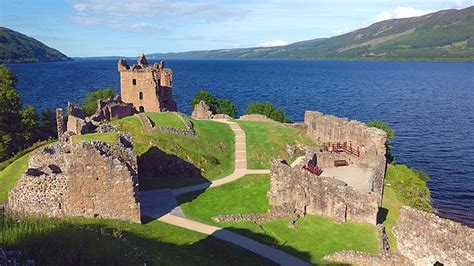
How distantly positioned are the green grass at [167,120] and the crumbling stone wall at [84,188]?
58.3 feet

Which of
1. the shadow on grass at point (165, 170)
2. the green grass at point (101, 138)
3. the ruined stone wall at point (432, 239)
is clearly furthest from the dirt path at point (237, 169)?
the ruined stone wall at point (432, 239)

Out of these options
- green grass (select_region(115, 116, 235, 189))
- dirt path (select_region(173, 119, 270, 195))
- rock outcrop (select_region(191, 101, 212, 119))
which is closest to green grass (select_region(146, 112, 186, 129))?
green grass (select_region(115, 116, 235, 189))

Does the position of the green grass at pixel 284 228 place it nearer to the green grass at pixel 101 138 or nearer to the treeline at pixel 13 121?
the green grass at pixel 101 138

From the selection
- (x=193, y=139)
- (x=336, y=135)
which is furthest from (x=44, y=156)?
(x=336, y=135)

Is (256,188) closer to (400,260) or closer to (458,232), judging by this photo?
(400,260)

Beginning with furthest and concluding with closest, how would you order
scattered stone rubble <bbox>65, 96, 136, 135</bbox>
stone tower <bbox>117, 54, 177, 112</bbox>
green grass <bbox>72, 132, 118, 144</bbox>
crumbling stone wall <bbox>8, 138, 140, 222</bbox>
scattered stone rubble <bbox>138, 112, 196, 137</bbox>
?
stone tower <bbox>117, 54, 177, 112</bbox> → scattered stone rubble <bbox>138, 112, 196, 137</bbox> → scattered stone rubble <bbox>65, 96, 136, 135</bbox> → green grass <bbox>72, 132, 118, 144</bbox> → crumbling stone wall <bbox>8, 138, 140, 222</bbox>

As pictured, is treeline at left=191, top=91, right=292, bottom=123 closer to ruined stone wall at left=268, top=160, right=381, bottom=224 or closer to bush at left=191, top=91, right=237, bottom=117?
bush at left=191, top=91, right=237, bottom=117

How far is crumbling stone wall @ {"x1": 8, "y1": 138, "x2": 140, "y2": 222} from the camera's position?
1085 inches

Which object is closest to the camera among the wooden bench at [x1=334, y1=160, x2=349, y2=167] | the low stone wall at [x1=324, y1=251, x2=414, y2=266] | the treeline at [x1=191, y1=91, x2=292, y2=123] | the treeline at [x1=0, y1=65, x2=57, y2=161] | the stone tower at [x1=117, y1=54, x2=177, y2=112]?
the low stone wall at [x1=324, y1=251, x2=414, y2=266]

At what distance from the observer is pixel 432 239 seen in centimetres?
2595

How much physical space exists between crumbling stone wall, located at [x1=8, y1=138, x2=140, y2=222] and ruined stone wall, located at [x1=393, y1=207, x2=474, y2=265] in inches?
667

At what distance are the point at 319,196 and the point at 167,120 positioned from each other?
68.9ft

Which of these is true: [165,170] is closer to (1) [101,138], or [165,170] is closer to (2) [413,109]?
(1) [101,138]

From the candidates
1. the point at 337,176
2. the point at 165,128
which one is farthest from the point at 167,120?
the point at 337,176
